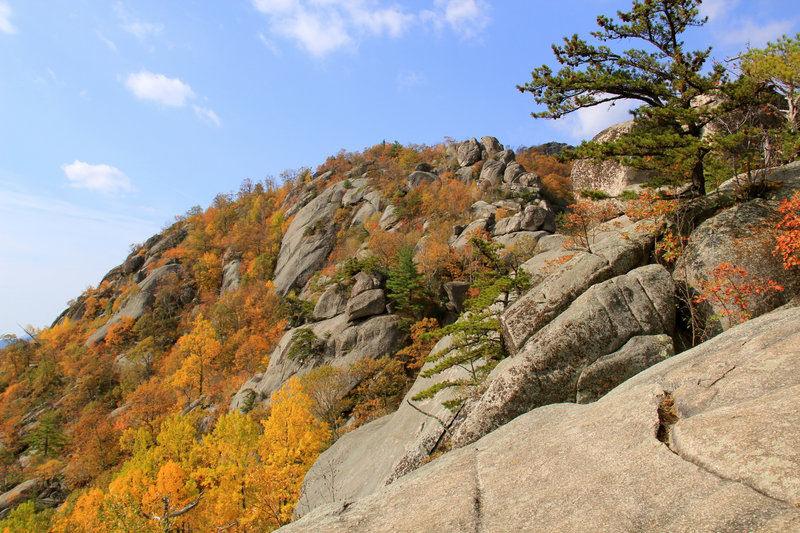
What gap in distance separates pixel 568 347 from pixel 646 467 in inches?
A: 212

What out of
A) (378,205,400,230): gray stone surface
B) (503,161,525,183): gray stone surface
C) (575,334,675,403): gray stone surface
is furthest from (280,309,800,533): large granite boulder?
(378,205,400,230): gray stone surface

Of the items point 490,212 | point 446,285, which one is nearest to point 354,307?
point 446,285

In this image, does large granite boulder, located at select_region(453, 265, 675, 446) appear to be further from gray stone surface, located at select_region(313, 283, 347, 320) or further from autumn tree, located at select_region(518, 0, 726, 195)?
gray stone surface, located at select_region(313, 283, 347, 320)

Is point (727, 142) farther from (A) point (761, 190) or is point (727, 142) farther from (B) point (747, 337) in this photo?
(B) point (747, 337)

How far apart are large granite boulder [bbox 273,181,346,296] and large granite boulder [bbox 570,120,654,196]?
135ft

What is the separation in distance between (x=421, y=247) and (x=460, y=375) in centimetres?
2748

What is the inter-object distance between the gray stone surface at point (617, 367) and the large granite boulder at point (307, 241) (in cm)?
4794

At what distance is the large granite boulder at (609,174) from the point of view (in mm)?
16250

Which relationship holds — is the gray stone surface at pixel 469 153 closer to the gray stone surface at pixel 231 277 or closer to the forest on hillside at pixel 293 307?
the forest on hillside at pixel 293 307

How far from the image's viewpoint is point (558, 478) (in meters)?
3.70

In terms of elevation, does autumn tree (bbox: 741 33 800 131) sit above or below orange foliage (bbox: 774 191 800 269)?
above

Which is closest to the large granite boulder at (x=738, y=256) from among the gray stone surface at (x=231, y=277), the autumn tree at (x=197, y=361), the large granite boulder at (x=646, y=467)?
the large granite boulder at (x=646, y=467)

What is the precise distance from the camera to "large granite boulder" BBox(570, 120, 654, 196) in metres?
16.2

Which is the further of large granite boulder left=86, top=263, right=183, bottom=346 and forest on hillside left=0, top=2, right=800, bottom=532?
large granite boulder left=86, top=263, right=183, bottom=346
